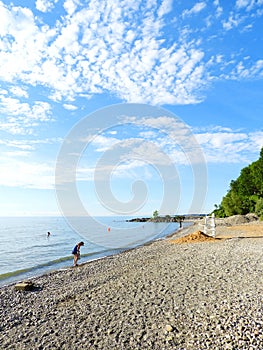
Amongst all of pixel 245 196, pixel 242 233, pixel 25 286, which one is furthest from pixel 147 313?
pixel 245 196

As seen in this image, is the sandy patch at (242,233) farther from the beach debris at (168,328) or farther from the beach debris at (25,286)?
the beach debris at (168,328)

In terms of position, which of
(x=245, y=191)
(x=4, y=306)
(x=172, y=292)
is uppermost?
(x=245, y=191)

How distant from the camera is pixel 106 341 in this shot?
23.0ft

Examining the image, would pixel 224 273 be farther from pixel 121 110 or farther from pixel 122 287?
pixel 121 110

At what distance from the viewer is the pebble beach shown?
6.90 m

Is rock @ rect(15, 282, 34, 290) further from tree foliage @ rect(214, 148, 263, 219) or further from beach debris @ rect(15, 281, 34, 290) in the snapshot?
tree foliage @ rect(214, 148, 263, 219)

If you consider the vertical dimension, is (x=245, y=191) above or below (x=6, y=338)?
above

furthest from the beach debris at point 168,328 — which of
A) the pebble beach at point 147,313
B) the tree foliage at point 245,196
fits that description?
the tree foliage at point 245,196

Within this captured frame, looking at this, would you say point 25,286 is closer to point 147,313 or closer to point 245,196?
point 147,313

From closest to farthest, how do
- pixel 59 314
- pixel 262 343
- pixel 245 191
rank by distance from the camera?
pixel 262 343 < pixel 59 314 < pixel 245 191

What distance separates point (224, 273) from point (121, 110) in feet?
72.7

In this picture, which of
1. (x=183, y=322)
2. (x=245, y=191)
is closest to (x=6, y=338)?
(x=183, y=322)

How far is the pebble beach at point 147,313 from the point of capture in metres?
6.90

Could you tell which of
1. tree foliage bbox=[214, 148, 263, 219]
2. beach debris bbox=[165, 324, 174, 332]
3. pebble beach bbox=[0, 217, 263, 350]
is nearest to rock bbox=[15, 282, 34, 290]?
pebble beach bbox=[0, 217, 263, 350]
